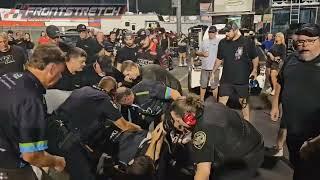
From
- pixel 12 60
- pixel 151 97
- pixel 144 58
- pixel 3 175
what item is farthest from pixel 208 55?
pixel 3 175

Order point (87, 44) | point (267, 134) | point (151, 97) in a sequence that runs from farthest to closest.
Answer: point (87, 44)
point (267, 134)
point (151, 97)

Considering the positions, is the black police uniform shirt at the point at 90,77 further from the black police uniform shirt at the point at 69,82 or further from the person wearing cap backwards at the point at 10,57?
the person wearing cap backwards at the point at 10,57

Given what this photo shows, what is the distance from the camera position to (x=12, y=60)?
20.4 ft

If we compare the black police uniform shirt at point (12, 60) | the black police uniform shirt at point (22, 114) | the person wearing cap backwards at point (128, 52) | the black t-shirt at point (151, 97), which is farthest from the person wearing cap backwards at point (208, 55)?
the black police uniform shirt at point (22, 114)

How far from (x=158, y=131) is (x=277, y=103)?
4.49ft

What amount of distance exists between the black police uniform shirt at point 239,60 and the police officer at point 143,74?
1699mm

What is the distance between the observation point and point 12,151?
2.72 metres

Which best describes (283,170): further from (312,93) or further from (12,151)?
(12,151)

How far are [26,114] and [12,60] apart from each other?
13.2ft

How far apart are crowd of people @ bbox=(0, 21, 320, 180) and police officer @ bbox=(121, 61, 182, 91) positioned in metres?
0.01

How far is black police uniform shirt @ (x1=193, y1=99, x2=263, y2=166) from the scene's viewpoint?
2.76 metres

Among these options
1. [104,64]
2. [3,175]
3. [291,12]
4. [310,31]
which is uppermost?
[291,12]

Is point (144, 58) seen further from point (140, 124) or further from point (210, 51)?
point (140, 124)

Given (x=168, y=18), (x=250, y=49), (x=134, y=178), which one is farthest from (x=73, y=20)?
(x=134, y=178)
